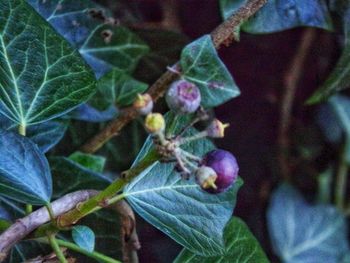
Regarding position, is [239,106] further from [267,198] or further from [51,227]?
[51,227]

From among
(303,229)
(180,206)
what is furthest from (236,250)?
(303,229)

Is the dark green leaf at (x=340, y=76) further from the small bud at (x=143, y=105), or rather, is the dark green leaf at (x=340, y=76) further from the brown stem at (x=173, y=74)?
the small bud at (x=143, y=105)

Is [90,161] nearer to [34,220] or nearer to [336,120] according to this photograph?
[34,220]

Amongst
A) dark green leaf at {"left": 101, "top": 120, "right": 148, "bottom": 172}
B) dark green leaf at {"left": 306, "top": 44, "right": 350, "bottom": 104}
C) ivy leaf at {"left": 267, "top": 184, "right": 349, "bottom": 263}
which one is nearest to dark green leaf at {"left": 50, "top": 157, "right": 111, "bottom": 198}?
dark green leaf at {"left": 101, "top": 120, "right": 148, "bottom": 172}

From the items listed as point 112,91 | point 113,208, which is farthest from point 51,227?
point 112,91

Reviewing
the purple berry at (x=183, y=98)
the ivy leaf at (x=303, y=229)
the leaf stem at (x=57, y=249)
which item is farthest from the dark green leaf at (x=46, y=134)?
the ivy leaf at (x=303, y=229)

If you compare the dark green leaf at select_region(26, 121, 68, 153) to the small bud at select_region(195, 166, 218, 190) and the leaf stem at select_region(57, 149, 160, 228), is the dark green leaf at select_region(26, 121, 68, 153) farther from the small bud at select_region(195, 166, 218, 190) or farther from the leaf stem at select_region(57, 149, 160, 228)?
the small bud at select_region(195, 166, 218, 190)
